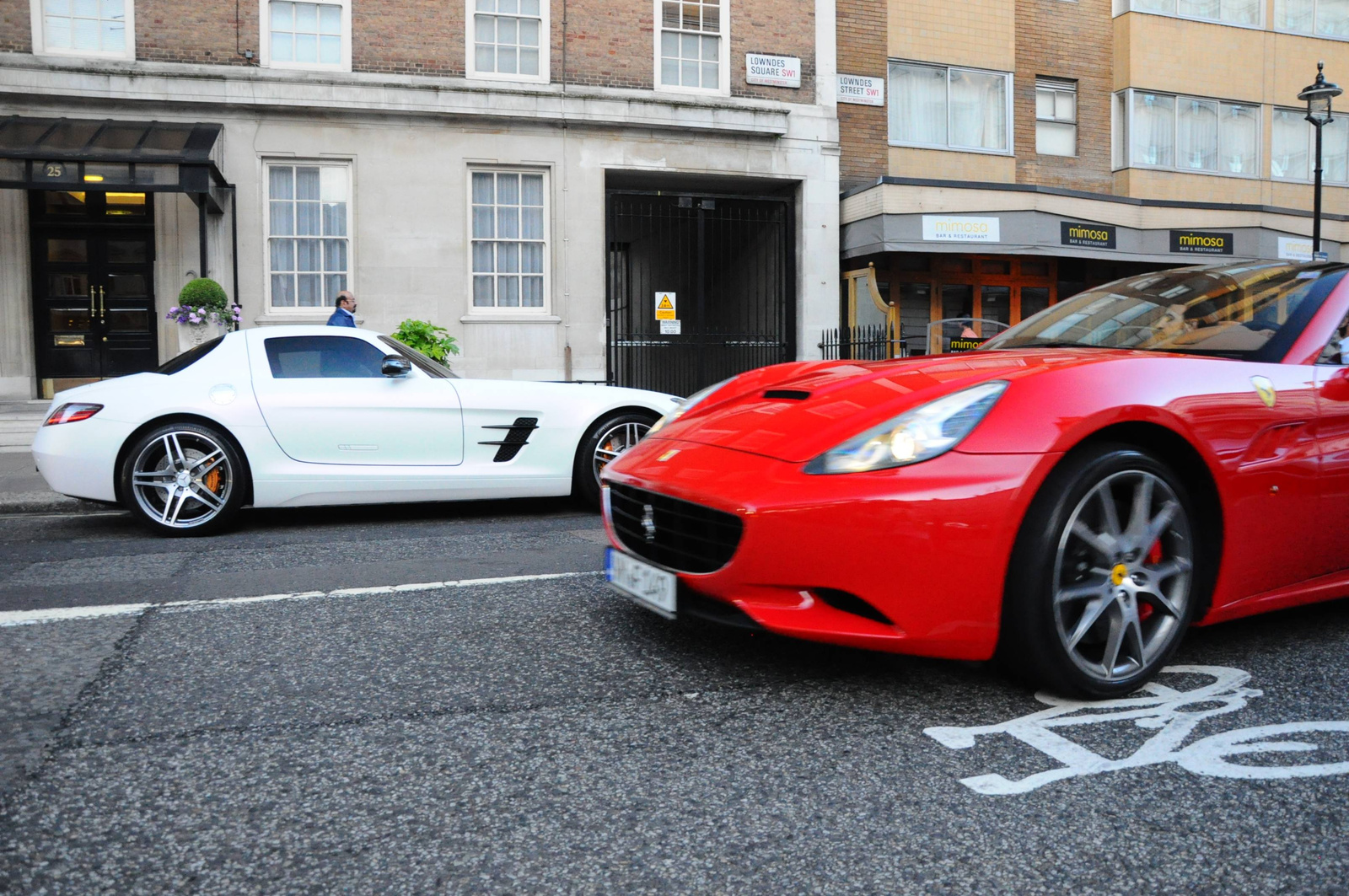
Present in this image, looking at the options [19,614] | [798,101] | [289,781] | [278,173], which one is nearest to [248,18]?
[278,173]

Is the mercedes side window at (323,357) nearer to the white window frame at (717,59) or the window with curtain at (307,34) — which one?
the window with curtain at (307,34)

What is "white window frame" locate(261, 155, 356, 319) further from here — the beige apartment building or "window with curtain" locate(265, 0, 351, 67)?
the beige apartment building

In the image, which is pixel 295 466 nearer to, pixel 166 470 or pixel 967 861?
pixel 166 470

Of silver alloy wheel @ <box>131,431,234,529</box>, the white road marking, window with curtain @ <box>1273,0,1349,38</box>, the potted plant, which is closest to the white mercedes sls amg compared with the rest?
silver alloy wheel @ <box>131,431,234,529</box>

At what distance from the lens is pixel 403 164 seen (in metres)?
14.7

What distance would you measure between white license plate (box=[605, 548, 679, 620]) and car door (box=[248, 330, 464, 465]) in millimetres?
3422

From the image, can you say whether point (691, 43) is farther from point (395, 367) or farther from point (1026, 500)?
point (1026, 500)

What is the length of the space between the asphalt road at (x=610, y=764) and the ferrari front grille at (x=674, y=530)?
0.38 m

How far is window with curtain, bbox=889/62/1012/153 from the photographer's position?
18297 millimetres

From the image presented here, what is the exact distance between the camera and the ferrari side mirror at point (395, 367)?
6727 millimetres

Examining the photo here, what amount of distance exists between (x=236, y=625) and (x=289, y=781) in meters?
1.63

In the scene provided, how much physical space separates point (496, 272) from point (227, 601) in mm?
11485

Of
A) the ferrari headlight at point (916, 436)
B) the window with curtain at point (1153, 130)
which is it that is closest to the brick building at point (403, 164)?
the window with curtain at point (1153, 130)

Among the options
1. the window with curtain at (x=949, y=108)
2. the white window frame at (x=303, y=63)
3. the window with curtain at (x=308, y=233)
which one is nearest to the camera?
the white window frame at (x=303, y=63)
